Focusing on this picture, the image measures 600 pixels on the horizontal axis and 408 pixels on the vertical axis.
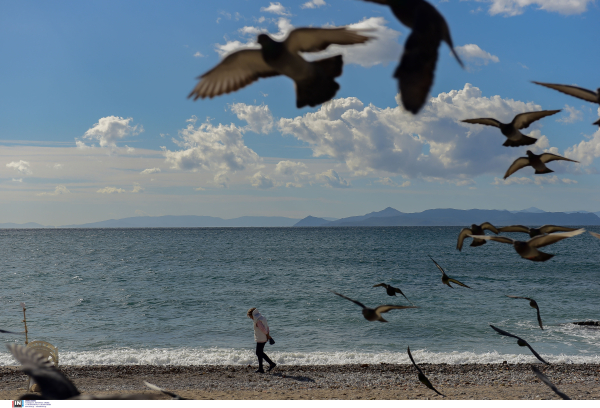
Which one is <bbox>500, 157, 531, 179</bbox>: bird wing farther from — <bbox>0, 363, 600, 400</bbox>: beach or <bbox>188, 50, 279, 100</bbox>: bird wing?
<bbox>0, 363, 600, 400</bbox>: beach

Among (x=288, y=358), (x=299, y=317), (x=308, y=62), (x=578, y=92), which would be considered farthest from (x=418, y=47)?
(x=299, y=317)

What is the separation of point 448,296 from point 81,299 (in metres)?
23.9

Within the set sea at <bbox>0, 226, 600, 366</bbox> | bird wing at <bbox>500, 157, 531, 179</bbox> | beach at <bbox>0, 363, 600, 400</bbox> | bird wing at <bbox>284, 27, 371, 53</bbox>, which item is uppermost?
bird wing at <bbox>284, 27, 371, 53</bbox>

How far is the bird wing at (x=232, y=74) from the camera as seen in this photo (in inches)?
79.1

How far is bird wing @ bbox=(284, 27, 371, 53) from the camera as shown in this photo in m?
1.73

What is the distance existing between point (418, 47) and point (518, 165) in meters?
2.52

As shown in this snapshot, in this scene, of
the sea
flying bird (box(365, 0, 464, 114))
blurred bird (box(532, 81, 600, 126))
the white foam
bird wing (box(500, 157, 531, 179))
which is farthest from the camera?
the sea

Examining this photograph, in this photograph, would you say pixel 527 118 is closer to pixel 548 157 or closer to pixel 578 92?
pixel 548 157

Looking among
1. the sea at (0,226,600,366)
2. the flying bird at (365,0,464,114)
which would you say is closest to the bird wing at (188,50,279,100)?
the flying bird at (365,0,464,114)

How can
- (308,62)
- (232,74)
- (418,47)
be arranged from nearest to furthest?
(418,47)
(308,62)
(232,74)

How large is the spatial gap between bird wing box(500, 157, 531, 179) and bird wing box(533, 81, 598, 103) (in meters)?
0.87

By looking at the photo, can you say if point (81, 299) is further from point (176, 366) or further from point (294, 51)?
point (294, 51)

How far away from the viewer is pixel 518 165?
11.3ft

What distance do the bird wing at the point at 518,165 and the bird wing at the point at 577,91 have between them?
2.86 feet
